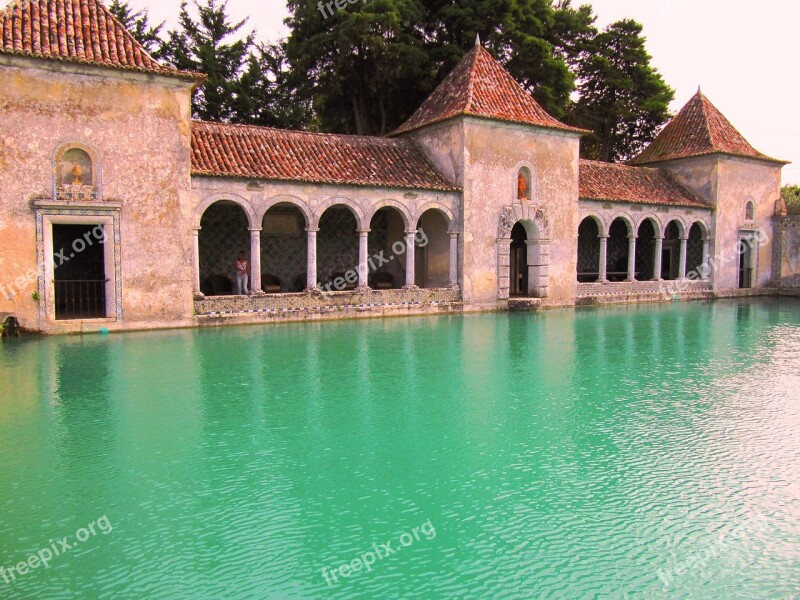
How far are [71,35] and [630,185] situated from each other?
18808mm

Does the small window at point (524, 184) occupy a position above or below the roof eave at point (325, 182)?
above

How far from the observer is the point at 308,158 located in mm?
17531

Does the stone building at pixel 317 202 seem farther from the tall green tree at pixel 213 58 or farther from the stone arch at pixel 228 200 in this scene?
the tall green tree at pixel 213 58

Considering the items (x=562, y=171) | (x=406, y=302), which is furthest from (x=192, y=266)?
(x=562, y=171)

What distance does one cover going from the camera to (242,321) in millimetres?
15594

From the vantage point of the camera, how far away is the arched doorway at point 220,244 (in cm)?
1838

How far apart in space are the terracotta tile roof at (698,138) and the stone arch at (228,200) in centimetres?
1813

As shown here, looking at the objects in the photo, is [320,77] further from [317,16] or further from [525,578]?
[525,578]

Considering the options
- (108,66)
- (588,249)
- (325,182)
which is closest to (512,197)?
(325,182)

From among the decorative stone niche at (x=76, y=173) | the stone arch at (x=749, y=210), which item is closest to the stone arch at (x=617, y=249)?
the stone arch at (x=749, y=210)

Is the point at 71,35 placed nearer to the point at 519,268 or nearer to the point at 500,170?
the point at 500,170

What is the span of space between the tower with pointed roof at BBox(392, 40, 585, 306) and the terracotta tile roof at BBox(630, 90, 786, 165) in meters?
7.64

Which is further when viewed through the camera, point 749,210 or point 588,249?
point 749,210

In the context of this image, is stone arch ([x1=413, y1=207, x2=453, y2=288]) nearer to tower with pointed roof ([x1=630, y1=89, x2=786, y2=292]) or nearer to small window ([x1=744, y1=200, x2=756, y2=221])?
tower with pointed roof ([x1=630, y1=89, x2=786, y2=292])
